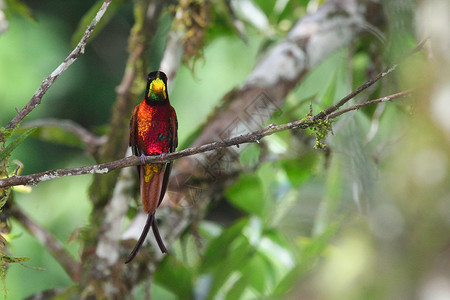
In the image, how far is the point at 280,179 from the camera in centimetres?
256

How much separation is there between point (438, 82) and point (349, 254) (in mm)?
241

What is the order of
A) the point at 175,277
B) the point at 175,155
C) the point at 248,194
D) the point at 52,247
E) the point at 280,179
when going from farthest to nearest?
the point at 280,179 < the point at 248,194 < the point at 175,277 < the point at 52,247 < the point at 175,155

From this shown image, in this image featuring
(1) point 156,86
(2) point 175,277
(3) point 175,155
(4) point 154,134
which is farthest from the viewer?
(2) point 175,277

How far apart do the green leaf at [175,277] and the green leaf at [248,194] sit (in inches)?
12.9

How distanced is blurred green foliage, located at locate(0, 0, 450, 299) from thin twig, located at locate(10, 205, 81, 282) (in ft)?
0.31

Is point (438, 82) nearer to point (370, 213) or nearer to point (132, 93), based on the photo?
point (370, 213)

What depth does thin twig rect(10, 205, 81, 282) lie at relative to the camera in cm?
190

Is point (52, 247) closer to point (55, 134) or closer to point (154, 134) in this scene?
Answer: point (55, 134)

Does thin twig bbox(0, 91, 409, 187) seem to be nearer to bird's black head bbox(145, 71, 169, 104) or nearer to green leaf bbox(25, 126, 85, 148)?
bird's black head bbox(145, 71, 169, 104)

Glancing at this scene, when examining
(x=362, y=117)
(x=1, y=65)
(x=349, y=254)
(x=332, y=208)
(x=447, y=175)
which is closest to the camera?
(x=447, y=175)

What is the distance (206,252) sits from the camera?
2.12 m

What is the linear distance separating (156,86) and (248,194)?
1.27 meters

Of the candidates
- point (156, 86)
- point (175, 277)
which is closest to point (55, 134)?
point (175, 277)

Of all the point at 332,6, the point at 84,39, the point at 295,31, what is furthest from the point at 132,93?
the point at 84,39
